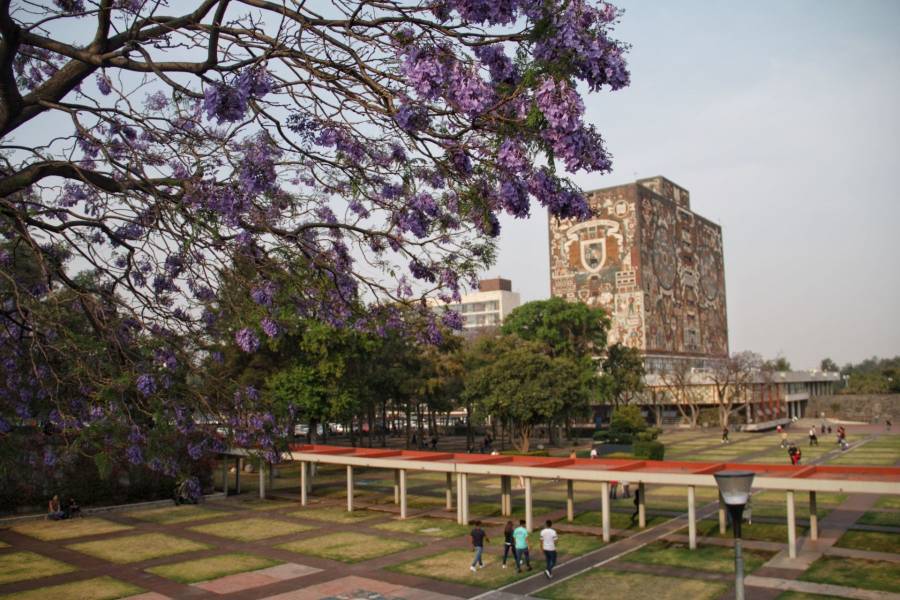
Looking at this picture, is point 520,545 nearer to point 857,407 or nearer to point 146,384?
point 146,384

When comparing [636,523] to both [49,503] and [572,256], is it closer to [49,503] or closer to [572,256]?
[49,503]

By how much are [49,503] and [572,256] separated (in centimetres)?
7698

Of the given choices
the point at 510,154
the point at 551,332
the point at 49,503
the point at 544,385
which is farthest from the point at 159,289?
the point at 551,332

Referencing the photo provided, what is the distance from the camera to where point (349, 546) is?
24.9 m

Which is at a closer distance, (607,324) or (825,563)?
(825,563)

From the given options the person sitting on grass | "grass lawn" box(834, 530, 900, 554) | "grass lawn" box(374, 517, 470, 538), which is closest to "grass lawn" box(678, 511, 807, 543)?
"grass lawn" box(834, 530, 900, 554)

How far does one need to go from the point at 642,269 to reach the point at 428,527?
7289 cm

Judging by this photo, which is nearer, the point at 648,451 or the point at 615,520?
the point at 615,520

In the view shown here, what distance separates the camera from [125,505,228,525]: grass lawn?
31453mm

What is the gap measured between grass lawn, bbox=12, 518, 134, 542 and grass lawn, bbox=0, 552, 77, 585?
3.01 metres

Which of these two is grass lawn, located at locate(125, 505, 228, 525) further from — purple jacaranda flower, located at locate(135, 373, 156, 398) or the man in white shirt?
purple jacaranda flower, located at locate(135, 373, 156, 398)

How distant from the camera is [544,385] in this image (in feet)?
174

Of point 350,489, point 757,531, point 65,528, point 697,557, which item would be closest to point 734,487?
point 697,557

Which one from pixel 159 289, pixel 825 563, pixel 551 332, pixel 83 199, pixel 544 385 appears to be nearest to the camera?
pixel 159 289
